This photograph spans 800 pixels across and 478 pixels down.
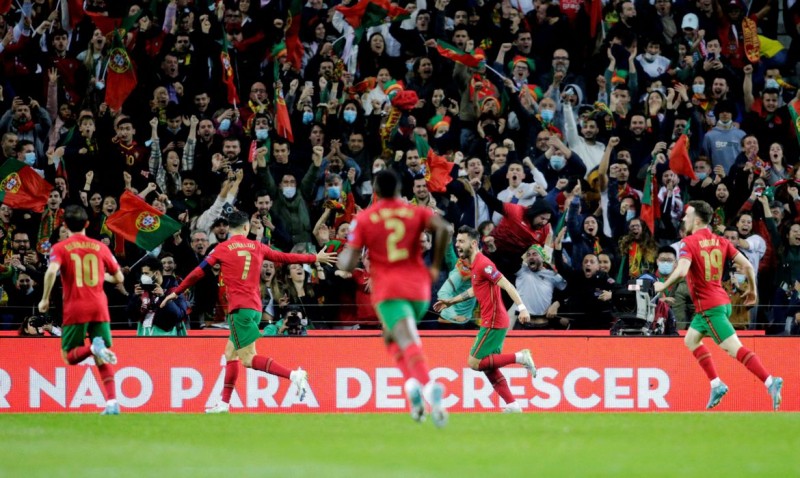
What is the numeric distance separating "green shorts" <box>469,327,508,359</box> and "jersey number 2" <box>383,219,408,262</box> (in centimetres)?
517

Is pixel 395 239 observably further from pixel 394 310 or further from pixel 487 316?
pixel 487 316

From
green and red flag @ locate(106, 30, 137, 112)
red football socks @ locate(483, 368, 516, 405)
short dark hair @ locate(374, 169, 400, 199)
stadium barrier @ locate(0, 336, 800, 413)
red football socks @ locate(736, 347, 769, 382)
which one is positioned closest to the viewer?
short dark hair @ locate(374, 169, 400, 199)

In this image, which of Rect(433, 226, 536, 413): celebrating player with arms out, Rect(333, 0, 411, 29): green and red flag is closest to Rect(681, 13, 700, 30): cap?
Rect(333, 0, 411, 29): green and red flag

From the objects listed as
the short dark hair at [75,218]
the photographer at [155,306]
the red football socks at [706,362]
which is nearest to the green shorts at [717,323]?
the red football socks at [706,362]

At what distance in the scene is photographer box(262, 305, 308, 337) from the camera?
16.8 meters

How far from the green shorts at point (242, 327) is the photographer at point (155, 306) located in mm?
2530

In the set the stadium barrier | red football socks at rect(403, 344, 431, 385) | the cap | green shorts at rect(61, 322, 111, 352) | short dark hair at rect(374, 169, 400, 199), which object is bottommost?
the stadium barrier

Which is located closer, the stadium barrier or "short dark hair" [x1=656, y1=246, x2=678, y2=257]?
the stadium barrier

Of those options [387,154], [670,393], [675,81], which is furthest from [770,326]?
[387,154]

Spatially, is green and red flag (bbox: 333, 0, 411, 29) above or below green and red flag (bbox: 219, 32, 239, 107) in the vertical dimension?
above

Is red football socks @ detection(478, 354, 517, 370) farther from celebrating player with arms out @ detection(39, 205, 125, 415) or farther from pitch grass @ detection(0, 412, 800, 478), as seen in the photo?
celebrating player with arms out @ detection(39, 205, 125, 415)

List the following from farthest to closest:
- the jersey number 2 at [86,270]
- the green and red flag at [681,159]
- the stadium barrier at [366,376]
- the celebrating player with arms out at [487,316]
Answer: the green and red flag at [681,159] → the stadium barrier at [366,376] → the celebrating player with arms out at [487,316] → the jersey number 2 at [86,270]

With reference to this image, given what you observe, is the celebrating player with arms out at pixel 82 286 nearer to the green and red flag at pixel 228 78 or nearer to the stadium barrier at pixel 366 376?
the stadium barrier at pixel 366 376

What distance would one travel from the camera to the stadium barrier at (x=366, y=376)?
1623cm
